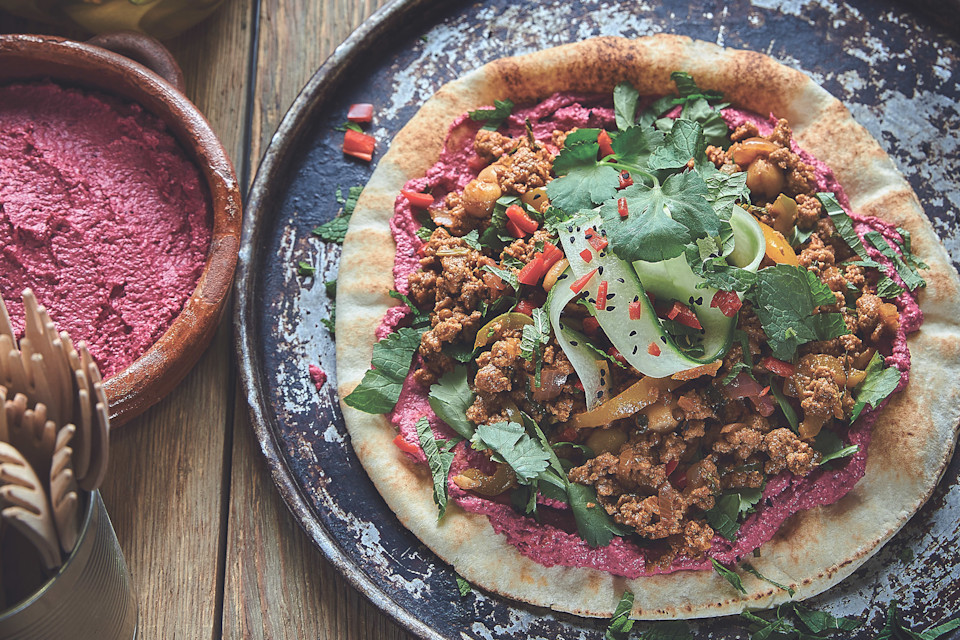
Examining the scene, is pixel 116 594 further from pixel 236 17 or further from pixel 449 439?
pixel 236 17

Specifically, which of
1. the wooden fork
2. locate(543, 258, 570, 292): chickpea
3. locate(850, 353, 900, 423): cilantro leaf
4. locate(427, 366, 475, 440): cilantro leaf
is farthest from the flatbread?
the wooden fork

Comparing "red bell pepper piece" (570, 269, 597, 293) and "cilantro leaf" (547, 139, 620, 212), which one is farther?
"cilantro leaf" (547, 139, 620, 212)

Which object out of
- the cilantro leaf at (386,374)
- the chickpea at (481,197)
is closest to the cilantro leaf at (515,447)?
the cilantro leaf at (386,374)

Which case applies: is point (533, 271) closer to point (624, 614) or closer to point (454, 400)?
point (454, 400)

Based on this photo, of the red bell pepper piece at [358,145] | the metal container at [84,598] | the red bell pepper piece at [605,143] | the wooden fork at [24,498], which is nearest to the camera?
the wooden fork at [24,498]

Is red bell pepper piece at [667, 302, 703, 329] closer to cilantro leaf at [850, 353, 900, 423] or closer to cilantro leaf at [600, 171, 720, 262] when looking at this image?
cilantro leaf at [600, 171, 720, 262]

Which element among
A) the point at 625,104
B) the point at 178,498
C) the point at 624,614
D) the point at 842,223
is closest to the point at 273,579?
the point at 178,498

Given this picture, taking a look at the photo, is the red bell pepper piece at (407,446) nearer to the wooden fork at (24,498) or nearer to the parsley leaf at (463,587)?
the parsley leaf at (463,587)
